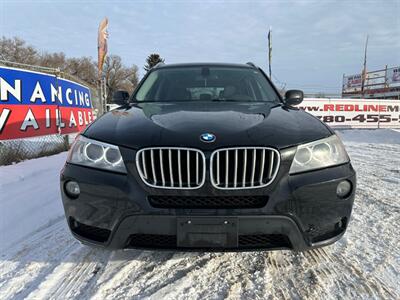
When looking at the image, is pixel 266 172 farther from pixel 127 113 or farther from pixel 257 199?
pixel 127 113

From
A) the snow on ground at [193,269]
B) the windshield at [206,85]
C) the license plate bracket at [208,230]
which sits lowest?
the snow on ground at [193,269]

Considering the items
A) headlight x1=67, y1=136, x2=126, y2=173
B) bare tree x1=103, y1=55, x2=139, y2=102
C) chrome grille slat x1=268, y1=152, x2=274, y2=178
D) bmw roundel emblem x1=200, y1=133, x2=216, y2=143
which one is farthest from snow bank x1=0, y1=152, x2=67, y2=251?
bare tree x1=103, y1=55, x2=139, y2=102

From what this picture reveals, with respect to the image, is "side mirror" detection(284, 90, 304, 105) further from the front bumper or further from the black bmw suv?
the front bumper

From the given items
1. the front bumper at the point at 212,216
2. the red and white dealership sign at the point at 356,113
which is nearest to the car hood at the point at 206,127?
the front bumper at the point at 212,216

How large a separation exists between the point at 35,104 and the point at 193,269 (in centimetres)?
554

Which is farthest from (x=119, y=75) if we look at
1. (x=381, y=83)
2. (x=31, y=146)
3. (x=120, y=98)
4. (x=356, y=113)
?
(x=120, y=98)

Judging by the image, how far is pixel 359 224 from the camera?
10.1ft

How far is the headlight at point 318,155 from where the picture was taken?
1975 mm

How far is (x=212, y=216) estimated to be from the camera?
5.99ft

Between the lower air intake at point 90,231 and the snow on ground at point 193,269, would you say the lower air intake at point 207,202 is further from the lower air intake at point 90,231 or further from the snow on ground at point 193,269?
the snow on ground at point 193,269

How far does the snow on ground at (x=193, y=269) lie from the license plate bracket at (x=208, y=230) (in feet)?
1.19

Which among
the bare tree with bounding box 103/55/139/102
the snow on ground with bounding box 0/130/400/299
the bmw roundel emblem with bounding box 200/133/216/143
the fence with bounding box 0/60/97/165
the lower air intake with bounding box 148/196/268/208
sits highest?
the bare tree with bounding box 103/55/139/102

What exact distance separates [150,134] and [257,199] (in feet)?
2.47

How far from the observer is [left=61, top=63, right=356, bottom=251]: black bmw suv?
6.08ft
